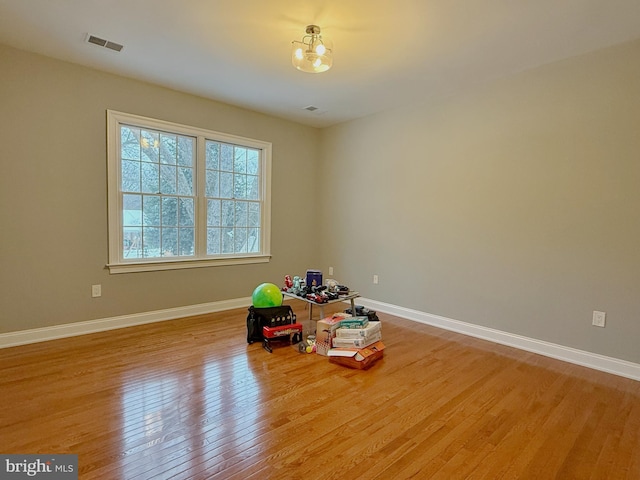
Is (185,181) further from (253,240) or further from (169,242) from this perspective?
(253,240)

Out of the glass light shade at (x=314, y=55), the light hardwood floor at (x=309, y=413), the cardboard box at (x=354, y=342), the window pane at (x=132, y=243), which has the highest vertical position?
the glass light shade at (x=314, y=55)

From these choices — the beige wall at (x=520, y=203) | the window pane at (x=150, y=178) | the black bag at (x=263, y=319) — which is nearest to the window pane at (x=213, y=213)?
the window pane at (x=150, y=178)

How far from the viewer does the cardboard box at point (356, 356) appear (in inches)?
107

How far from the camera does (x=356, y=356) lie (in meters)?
2.74

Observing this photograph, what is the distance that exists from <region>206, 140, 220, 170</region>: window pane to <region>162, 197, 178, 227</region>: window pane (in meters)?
0.66

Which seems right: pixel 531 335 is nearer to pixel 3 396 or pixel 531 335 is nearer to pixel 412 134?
pixel 412 134

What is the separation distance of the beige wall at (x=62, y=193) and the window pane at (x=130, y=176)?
21 cm

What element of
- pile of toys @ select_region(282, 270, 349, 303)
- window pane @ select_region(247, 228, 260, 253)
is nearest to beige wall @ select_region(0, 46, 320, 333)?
window pane @ select_region(247, 228, 260, 253)

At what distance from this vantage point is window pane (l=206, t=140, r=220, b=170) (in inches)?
169

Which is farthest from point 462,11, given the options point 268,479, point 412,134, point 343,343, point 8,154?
point 8,154

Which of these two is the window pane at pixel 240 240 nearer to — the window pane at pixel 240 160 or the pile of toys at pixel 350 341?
the window pane at pixel 240 160

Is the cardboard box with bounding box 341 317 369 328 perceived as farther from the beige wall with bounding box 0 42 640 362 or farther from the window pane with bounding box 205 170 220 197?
the window pane with bounding box 205 170 220 197

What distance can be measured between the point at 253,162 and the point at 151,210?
1.55 m

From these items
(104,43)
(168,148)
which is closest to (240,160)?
(168,148)
